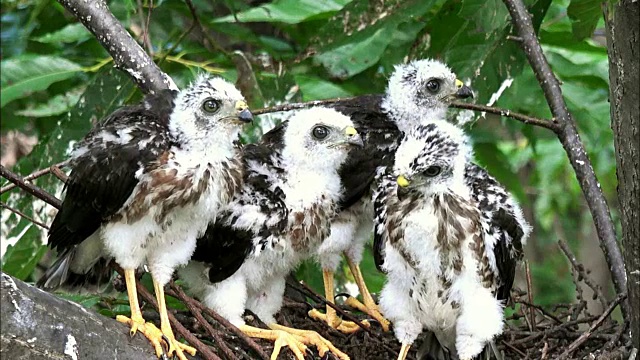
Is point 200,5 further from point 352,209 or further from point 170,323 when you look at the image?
point 170,323

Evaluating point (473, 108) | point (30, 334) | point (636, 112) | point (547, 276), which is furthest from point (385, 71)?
point (547, 276)

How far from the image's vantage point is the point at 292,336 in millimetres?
4633

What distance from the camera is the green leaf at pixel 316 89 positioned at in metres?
5.50

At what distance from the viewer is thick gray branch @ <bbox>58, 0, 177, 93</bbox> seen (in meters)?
4.79

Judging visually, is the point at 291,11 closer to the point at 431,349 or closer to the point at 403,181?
the point at 403,181

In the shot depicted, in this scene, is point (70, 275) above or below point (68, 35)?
below

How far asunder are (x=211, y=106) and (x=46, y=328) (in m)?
1.31

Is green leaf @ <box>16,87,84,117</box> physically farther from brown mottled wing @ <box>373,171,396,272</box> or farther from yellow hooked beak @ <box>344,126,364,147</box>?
brown mottled wing @ <box>373,171,396,272</box>

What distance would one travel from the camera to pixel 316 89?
5.54 m

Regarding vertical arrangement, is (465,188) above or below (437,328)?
above

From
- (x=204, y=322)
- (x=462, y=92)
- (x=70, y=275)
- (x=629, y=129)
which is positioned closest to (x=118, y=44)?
(x=70, y=275)

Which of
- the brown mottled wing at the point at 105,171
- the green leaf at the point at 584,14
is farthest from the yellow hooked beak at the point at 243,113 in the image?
the green leaf at the point at 584,14

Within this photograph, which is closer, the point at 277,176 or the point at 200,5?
the point at 277,176

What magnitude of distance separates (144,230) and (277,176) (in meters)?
0.81
